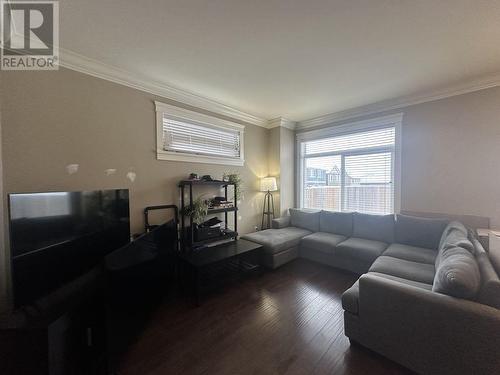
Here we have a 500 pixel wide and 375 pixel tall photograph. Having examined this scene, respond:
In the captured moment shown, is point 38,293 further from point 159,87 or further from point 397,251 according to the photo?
point 397,251

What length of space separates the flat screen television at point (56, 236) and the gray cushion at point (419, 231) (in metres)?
3.68

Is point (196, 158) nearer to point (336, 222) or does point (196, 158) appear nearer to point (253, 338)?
point (253, 338)

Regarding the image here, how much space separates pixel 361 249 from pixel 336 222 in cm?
81

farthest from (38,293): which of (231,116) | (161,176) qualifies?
(231,116)

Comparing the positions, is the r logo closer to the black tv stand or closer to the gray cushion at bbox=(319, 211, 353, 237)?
the black tv stand

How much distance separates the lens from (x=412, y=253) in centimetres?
246

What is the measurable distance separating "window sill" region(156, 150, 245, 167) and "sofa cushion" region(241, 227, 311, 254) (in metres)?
1.35

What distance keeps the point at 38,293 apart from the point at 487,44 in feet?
14.6

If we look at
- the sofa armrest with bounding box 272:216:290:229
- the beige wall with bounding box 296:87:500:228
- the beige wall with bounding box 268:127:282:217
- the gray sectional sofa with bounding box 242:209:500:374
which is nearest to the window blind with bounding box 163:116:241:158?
the beige wall with bounding box 268:127:282:217

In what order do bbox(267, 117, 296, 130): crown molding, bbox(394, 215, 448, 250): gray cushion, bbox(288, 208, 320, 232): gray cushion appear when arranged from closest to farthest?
bbox(394, 215, 448, 250): gray cushion < bbox(288, 208, 320, 232): gray cushion < bbox(267, 117, 296, 130): crown molding

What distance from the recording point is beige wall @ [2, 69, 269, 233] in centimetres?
177

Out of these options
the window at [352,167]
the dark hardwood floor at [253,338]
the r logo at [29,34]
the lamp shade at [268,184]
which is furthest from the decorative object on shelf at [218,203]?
the r logo at [29,34]

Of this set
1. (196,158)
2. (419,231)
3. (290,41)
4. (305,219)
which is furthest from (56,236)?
(419,231)

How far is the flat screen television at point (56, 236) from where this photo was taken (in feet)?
4.45
